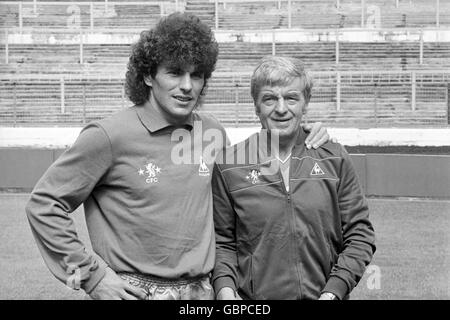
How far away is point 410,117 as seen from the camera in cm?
2030

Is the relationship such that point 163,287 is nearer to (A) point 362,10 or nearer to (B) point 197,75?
(B) point 197,75

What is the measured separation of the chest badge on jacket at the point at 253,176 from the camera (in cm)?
329

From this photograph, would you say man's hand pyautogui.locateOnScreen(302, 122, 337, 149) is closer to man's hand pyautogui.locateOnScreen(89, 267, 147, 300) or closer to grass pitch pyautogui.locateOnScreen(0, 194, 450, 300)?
man's hand pyautogui.locateOnScreen(89, 267, 147, 300)

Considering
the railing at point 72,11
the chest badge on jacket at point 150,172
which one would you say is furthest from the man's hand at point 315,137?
the railing at point 72,11

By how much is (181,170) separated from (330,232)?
559 millimetres

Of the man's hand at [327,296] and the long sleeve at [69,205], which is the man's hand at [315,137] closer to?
the man's hand at [327,296]

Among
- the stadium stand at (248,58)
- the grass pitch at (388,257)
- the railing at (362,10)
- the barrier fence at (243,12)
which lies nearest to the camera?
the grass pitch at (388,257)

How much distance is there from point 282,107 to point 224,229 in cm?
47

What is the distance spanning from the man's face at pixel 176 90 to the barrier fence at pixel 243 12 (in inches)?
1030

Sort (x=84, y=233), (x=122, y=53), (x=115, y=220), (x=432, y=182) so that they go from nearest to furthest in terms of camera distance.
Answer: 1. (x=115, y=220)
2. (x=84, y=233)
3. (x=432, y=182)
4. (x=122, y=53)

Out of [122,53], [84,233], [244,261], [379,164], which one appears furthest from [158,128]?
[122,53]

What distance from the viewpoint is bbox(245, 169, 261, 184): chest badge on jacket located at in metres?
3.29
